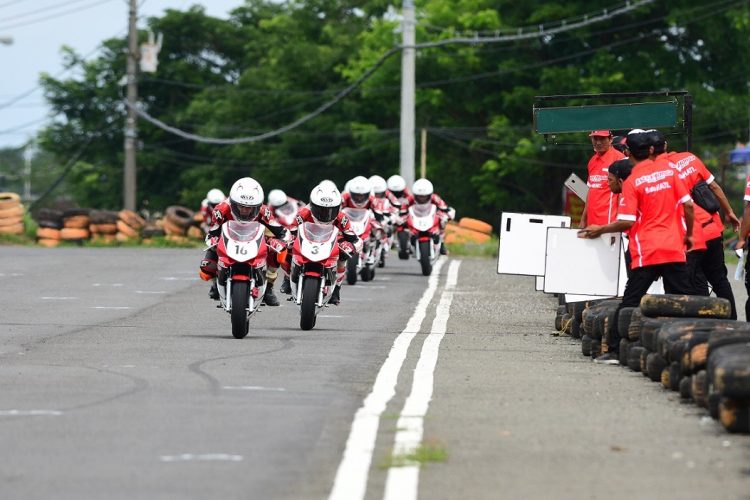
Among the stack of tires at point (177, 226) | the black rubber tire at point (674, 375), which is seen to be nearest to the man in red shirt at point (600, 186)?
the black rubber tire at point (674, 375)

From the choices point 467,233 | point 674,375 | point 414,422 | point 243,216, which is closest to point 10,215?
point 467,233

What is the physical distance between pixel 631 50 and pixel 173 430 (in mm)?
57759

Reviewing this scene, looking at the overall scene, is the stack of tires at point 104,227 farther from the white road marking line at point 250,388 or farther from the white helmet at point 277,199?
the white road marking line at point 250,388

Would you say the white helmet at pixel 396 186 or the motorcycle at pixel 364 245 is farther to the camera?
the white helmet at pixel 396 186

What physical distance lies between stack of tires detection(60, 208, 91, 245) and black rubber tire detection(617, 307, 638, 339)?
34.6 m

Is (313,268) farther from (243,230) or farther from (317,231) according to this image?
(243,230)

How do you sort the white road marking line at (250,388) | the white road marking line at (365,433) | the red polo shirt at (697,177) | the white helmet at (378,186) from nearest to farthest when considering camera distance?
1. the white road marking line at (365,433)
2. the white road marking line at (250,388)
3. the red polo shirt at (697,177)
4. the white helmet at (378,186)

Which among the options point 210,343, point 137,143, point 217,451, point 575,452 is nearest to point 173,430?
point 217,451

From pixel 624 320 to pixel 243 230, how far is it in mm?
4326

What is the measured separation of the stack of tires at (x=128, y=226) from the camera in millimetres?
46938

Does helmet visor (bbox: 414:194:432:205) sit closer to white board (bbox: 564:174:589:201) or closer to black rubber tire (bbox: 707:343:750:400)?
white board (bbox: 564:174:589:201)

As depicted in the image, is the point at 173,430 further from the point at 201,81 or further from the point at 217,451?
the point at 201,81

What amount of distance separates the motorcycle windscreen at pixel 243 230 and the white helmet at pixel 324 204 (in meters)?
1.32

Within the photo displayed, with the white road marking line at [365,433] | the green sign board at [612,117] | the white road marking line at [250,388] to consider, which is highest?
the green sign board at [612,117]
